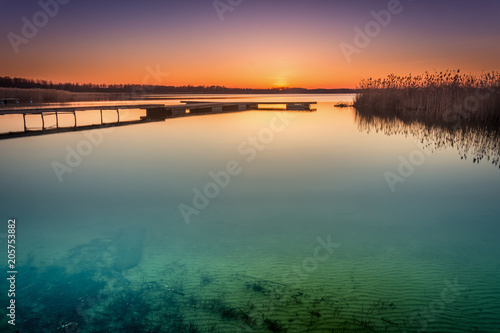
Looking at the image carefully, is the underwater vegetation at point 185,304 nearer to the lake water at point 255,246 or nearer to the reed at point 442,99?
the lake water at point 255,246

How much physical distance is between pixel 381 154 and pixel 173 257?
9123mm

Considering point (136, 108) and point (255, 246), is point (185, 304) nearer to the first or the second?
point (255, 246)

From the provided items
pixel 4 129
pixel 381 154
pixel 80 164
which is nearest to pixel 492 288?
pixel 381 154

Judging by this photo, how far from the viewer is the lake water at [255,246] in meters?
2.95

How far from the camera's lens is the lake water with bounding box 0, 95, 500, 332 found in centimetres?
295

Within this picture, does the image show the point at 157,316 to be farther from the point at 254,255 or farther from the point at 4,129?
the point at 4,129

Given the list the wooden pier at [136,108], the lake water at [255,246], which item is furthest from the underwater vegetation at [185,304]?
the wooden pier at [136,108]

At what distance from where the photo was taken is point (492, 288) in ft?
11.1

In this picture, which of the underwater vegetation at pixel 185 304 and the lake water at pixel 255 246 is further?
→ the lake water at pixel 255 246

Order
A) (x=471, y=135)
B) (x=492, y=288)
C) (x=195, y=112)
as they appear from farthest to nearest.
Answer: (x=195, y=112)
(x=471, y=135)
(x=492, y=288)

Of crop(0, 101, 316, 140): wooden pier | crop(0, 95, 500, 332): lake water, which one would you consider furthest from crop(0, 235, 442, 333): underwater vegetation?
crop(0, 101, 316, 140): wooden pier

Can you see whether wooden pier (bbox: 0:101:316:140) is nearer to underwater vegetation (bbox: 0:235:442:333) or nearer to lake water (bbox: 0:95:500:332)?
lake water (bbox: 0:95:500:332)

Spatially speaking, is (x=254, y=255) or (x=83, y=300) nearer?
(x=83, y=300)

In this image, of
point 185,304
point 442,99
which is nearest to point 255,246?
point 185,304
